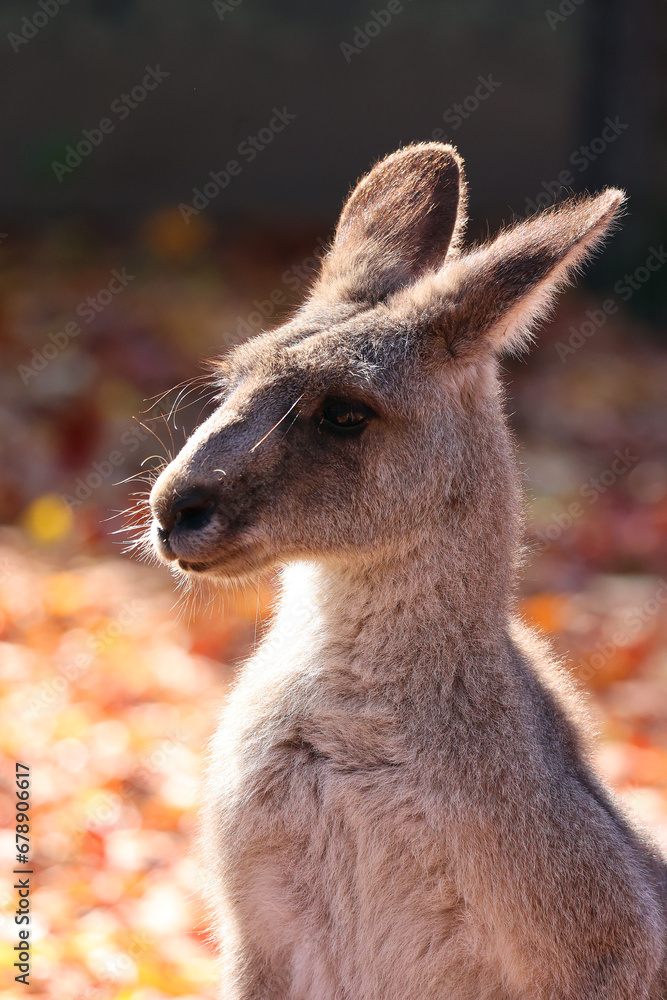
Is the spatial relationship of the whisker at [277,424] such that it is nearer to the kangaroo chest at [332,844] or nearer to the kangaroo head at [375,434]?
the kangaroo head at [375,434]

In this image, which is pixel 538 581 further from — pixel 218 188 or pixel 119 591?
pixel 218 188

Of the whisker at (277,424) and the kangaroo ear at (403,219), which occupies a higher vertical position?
the kangaroo ear at (403,219)

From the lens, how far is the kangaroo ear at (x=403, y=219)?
3338 mm

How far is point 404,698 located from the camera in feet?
9.26

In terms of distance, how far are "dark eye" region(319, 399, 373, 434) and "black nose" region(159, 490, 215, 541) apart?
358 millimetres

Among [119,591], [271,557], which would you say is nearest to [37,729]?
[119,591]

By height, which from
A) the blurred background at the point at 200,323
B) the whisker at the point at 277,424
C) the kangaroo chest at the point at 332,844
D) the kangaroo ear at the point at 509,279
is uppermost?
the kangaroo ear at the point at 509,279

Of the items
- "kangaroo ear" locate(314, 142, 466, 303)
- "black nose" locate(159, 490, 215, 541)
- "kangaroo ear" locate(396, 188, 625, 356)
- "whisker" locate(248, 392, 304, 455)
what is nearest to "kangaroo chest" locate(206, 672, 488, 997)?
"black nose" locate(159, 490, 215, 541)

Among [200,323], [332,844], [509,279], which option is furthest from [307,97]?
[332,844]

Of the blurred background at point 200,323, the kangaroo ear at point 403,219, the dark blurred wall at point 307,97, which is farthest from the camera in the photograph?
the dark blurred wall at point 307,97

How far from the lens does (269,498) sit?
9.06ft

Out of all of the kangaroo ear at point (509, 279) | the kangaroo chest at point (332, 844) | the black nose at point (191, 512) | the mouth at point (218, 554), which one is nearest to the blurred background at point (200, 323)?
the kangaroo chest at point (332, 844)

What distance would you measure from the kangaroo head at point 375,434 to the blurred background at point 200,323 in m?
2.29

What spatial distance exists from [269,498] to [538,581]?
14.7 ft
